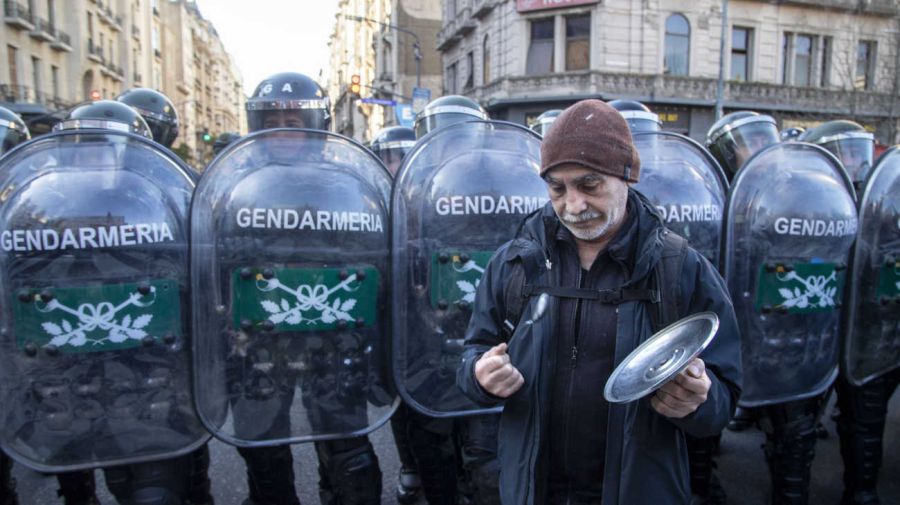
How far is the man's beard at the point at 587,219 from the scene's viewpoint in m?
1.54

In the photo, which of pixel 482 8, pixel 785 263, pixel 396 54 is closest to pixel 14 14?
pixel 482 8

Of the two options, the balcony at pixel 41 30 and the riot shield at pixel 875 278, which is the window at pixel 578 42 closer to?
the riot shield at pixel 875 278

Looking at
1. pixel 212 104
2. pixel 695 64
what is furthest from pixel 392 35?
pixel 212 104

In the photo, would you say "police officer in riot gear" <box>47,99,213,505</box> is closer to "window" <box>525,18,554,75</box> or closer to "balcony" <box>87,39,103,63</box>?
"window" <box>525,18,554,75</box>

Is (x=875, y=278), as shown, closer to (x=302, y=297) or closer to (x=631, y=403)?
(x=631, y=403)

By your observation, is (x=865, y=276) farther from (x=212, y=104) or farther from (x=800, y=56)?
(x=212, y=104)

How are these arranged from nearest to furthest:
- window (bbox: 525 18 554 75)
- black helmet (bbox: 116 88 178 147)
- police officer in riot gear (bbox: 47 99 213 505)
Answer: police officer in riot gear (bbox: 47 99 213 505) < black helmet (bbox: 116 88 178 147) < window (bbox: 525 18 554 75)

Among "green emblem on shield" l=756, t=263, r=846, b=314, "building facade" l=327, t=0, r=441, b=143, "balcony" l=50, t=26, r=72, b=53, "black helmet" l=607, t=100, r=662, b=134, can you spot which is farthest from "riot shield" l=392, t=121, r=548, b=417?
"balcony" l=50, t=26, r=72, b=53

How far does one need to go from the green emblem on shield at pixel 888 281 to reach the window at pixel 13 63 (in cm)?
2888

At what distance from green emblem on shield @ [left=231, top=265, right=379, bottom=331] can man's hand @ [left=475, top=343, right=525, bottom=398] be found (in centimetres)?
94

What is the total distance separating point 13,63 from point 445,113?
27.4 m

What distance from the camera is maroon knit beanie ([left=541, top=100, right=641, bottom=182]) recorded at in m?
1.49

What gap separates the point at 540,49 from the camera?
71.1 ft

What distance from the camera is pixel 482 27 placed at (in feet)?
79.9
